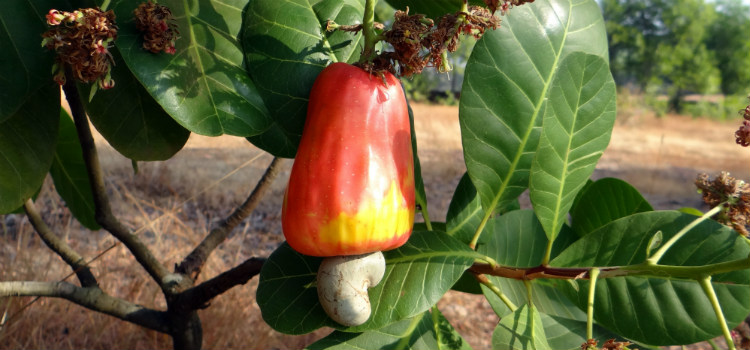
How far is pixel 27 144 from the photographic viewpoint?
22.7 inches

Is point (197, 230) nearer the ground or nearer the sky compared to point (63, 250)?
nearer the ground

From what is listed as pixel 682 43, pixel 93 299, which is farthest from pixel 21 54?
pixel 682 43

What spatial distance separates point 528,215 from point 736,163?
7.32m

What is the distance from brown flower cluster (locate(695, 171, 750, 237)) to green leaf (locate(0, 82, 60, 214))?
0.65m

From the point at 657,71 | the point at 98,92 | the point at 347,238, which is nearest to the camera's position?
the point at 347,238

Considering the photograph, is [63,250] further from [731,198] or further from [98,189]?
[731,198]

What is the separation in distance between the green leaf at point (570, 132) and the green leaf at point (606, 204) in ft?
0.59

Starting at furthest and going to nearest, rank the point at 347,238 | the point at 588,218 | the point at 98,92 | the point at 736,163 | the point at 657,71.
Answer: the point at 657,71 → the point at 736,163 → the point at 588,218 → the point at 98,92 → the point at 347,238

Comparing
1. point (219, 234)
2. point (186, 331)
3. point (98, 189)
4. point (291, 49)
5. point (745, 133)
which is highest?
point (745, 133)

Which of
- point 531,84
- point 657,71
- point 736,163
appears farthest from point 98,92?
point 657,71

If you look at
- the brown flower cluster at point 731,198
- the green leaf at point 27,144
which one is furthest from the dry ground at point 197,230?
the brown flower cluster at point 731,198

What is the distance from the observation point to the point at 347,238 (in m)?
0.41

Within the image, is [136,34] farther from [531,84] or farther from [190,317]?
[190,317]

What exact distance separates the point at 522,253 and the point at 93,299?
0.64 meters
